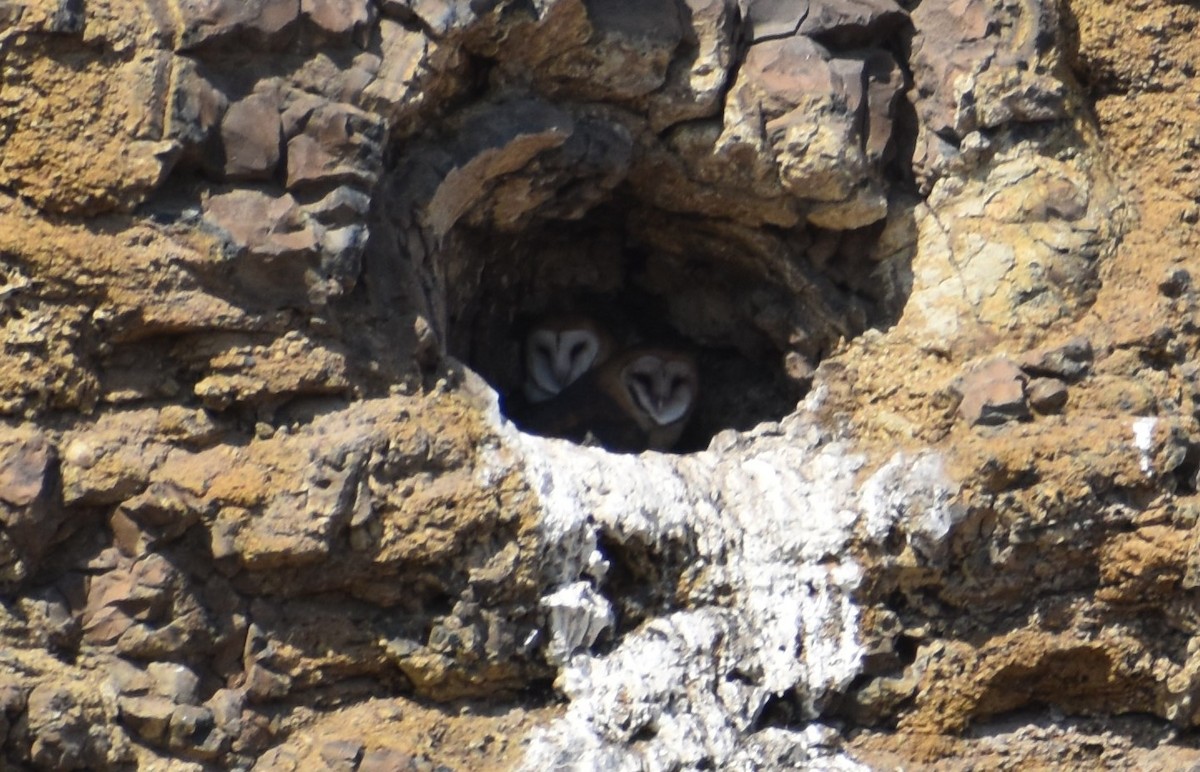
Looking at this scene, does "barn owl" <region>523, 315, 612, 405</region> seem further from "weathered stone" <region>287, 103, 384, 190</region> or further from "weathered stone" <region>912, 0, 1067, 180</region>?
"weathered stone" <region>287, 103, 384, 190</region>

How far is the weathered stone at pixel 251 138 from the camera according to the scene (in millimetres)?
3021

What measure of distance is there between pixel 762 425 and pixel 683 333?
692 millimetres

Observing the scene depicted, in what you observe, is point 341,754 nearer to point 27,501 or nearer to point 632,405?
point 27,501

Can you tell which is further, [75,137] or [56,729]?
[75,137]

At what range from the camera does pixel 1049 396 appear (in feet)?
11.4

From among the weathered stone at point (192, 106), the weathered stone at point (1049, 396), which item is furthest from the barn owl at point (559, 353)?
the weathered stone at point (192, 106)

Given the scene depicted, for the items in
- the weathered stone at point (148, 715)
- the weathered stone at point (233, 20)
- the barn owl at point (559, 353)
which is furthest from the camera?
the barn owl at point (559, 353)

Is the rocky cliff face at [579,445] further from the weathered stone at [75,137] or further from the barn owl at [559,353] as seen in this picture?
the barn owl at [559,353]

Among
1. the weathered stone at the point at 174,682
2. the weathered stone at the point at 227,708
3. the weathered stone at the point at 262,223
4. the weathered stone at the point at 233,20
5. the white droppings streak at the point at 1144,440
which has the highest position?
the weathered stone at the point at 233,20

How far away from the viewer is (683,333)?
14.6ft

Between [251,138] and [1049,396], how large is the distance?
166 centimetres

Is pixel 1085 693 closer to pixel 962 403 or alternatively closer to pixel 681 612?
pixel 962 403

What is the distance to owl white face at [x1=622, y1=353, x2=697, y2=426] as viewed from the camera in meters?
4.56

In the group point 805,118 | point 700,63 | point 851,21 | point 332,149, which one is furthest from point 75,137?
point 851,21
